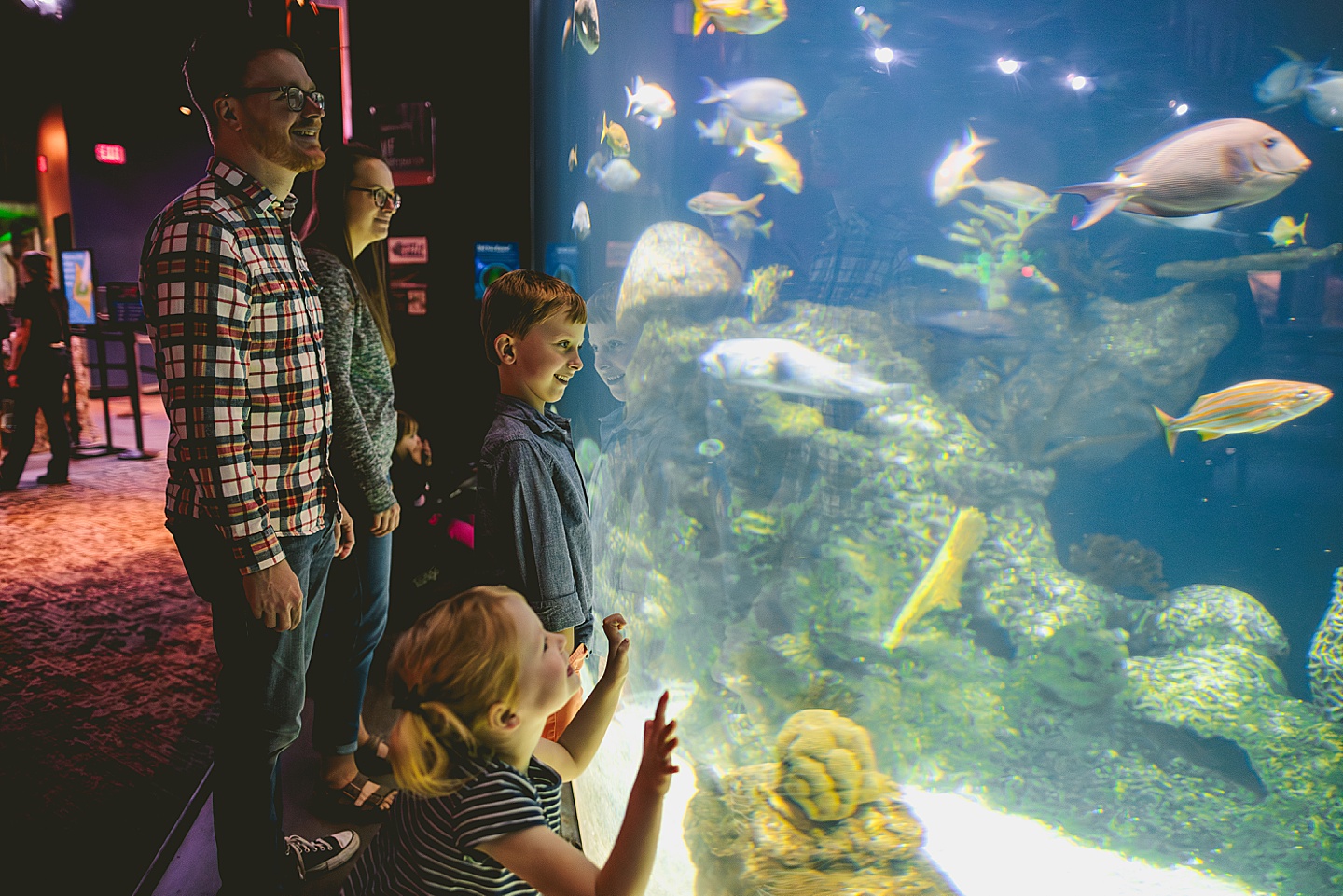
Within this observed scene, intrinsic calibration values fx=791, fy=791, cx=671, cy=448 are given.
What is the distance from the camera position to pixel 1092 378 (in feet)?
8.97

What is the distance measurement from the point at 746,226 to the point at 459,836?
61.1 inches

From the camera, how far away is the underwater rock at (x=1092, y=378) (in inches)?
93.2

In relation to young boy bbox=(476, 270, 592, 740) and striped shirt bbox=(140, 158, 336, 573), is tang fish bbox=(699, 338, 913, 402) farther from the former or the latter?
striped shirt bbox=(140, 158, 336, 573)

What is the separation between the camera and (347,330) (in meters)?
2.36

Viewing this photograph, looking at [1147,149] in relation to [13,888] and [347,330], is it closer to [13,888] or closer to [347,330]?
[347,330]

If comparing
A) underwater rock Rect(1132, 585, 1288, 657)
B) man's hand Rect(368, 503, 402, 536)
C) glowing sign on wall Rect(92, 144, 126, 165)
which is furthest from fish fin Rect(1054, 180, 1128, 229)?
glowing sign on wall Rect(92, 144, 126, 165)

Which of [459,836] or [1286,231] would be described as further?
[1286,231]

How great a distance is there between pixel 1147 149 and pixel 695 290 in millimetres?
1148

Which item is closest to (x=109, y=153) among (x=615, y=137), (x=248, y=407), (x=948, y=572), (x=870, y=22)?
(x=615, y=137)

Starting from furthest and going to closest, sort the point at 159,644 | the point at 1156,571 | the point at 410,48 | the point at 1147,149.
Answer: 1. the point at 410,48
2. the point at 159,644
3. the point at 1156,571
4. the point at 1147,149

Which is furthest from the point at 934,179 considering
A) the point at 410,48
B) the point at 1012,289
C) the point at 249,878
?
the point at 410,48

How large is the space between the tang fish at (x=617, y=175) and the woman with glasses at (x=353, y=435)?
73 centimetres

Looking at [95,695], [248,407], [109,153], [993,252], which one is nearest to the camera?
[248,407]

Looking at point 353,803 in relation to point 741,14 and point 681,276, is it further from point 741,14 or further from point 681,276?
point 741,14
